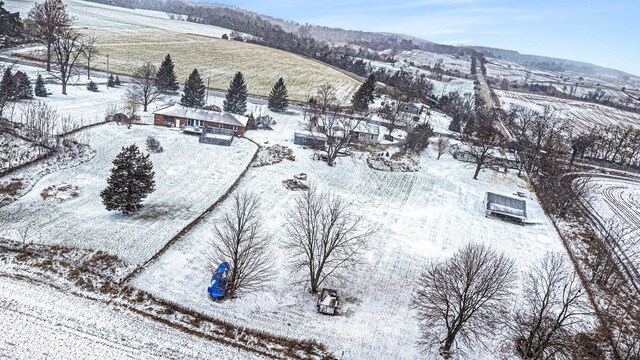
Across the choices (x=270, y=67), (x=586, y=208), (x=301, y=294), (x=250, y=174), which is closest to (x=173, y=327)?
(x=301, y=294)

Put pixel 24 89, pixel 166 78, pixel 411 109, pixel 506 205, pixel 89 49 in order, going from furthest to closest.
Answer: pixel 411 109 → pixel 89 49 → pixel 166 78 → pixel 24 89 → pixel 506 205

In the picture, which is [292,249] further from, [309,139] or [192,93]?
[192,93]

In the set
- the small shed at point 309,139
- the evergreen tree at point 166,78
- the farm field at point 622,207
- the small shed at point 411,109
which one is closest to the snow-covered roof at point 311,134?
the small shed at point 309,139

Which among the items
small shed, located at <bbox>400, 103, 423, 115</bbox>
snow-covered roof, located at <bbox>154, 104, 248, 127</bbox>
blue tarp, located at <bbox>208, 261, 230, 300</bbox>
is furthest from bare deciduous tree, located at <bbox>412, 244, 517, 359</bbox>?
small shed, located at <bbox>400, 103, 423, 115</bbox>

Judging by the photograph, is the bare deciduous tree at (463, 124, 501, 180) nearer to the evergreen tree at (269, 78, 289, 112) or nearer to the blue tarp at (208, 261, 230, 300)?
the evergreen tree at (269, 78, 289, 112)

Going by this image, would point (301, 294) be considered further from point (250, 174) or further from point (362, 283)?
point (250, 174)

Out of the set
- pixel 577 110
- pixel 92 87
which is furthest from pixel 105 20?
pixel 577 110

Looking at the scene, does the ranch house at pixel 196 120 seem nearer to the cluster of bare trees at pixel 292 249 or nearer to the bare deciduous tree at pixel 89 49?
the cluster of bare trees at pixel 292 249
